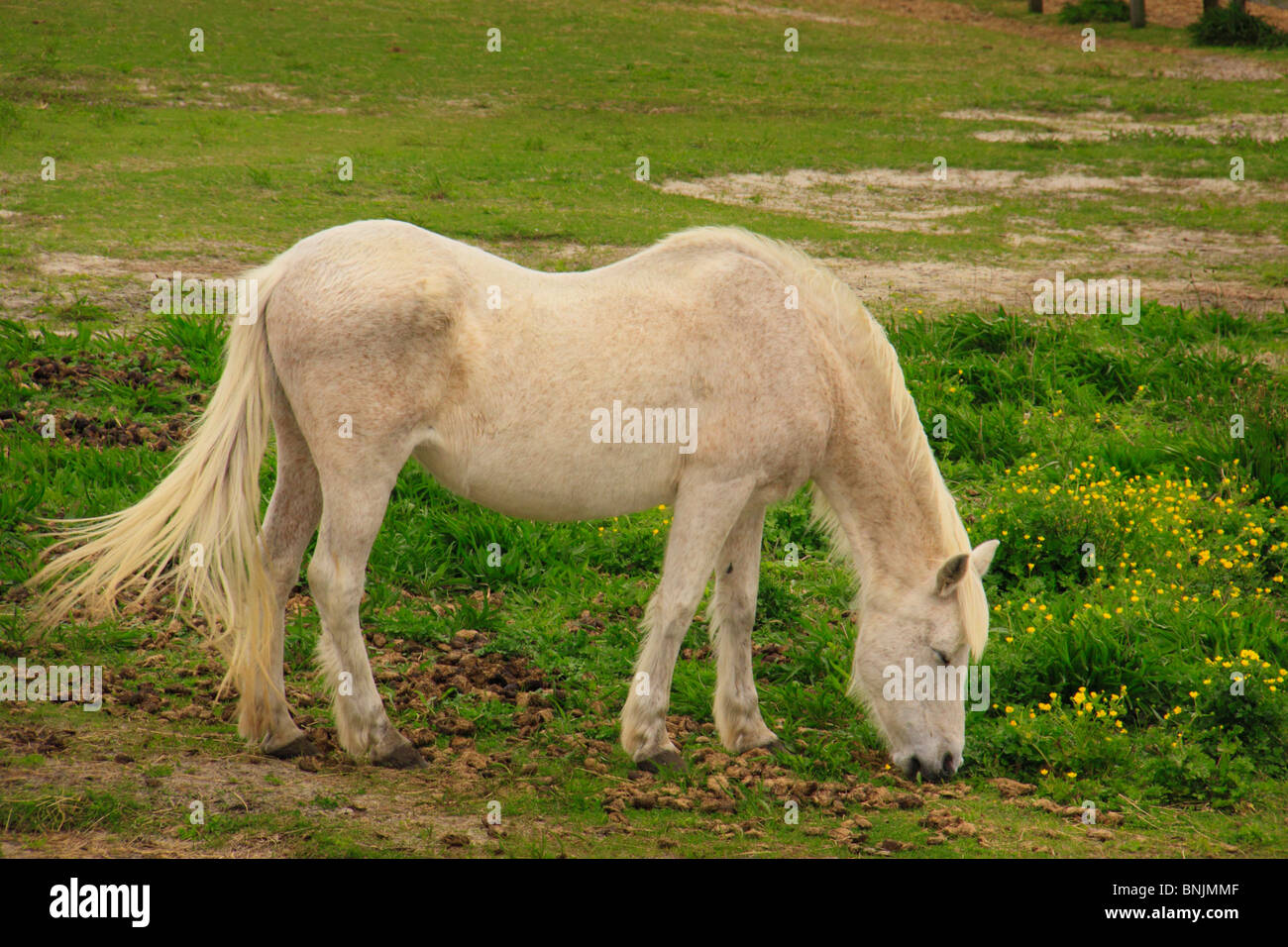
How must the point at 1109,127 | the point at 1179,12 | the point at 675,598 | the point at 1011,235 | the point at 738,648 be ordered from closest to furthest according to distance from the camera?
1. the point at 675,598
2. the point at 738,648
3. the point at 1011,235
4. the point at 1109,127
5. the point at 1179,12

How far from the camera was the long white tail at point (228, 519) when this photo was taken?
5133 millimetres

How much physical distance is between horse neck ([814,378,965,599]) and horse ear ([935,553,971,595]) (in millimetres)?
104

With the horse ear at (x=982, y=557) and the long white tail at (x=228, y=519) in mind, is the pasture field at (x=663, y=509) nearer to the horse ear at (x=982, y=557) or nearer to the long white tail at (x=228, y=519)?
the long white tail at (x=228, y=519)

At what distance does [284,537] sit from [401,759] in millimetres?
1066

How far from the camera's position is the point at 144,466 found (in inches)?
299

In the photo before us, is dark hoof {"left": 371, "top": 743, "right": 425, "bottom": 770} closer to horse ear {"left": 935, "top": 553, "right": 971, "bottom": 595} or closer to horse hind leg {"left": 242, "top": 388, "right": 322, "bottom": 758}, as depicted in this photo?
horse hind leg {"left": 242, "top": 388, "right": 322, "bottom": 758}

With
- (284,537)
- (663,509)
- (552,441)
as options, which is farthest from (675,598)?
(663,509)

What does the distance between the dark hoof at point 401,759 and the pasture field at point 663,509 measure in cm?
11

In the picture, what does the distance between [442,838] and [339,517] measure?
133cm

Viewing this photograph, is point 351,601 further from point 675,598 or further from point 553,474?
point 675,598

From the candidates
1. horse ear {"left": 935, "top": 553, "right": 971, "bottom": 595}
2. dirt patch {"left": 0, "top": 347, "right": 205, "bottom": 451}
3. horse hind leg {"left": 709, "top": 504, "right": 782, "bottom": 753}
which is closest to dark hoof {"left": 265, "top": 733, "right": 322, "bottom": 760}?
horse hind leg {"left": 709, "top": 504, "right": 782, "bottom": 753}

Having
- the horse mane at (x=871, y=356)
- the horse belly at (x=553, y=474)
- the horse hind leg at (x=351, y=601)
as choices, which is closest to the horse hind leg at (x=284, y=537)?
the horse hind leg at (x=351, y=601)

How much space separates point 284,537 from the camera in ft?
17.7

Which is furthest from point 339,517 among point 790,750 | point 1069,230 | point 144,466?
point 1069,230
